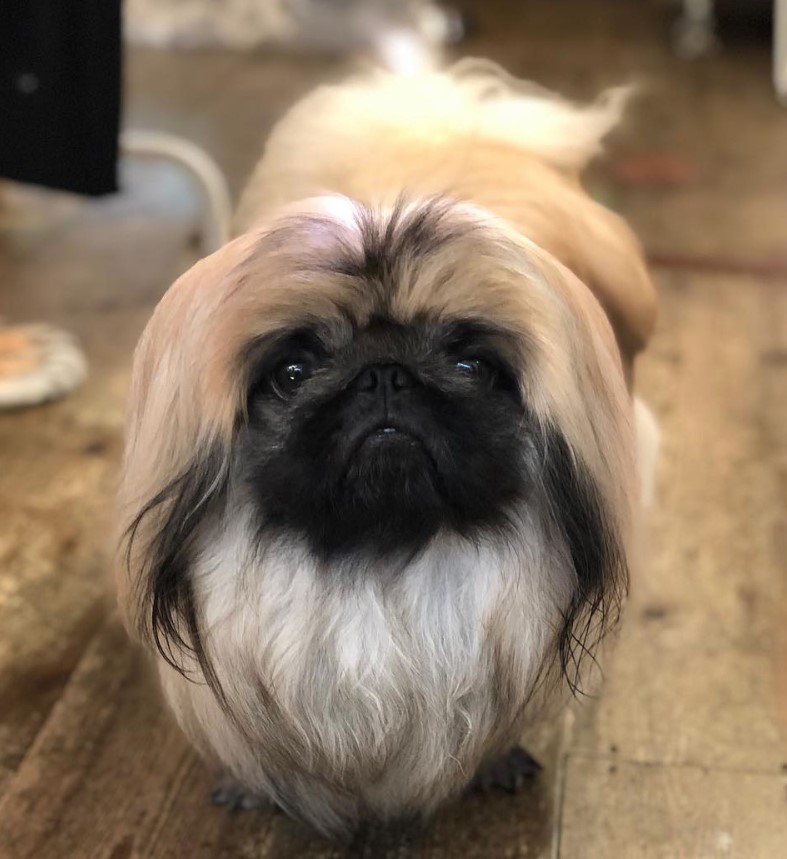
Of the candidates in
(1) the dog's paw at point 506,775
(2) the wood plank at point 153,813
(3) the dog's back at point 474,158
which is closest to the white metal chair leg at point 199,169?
(3) the dog's back at point 474,158

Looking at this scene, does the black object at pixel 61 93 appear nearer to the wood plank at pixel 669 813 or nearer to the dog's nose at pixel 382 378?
the dog's nose at pixel 382 378

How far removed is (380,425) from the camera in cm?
97

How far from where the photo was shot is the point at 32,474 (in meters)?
1.82

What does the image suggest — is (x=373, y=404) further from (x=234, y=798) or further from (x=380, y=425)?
(x=234, y=798)

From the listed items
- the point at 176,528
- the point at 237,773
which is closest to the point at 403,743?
the point at 237,773

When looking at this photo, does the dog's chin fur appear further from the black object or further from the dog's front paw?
the black object

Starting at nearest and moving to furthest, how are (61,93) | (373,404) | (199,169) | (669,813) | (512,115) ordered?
(373,404), (669,813), (512,115), (61,93), (199,169)

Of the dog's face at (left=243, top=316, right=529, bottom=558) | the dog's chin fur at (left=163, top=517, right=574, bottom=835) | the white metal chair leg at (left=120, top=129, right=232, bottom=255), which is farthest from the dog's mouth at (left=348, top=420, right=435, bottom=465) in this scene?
the white metal chair leg at (left=120, top=129, right=232, bottom=255)

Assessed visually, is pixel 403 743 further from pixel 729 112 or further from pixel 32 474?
pixel 729 112

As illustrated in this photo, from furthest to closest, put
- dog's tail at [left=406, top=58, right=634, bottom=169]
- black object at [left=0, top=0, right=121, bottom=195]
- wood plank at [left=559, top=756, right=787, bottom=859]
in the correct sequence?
1. black object at [left=0, top=0, right=121, bottom=195]
2. dog's tail at [left=406, top=58, right=634, bottom=169]
3. wood plank at [left=559, top=756, right=787, bottom=859]

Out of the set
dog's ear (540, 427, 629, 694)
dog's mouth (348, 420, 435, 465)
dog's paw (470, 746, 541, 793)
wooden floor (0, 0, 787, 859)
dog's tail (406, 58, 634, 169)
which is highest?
dog's mouth (348, 420, 435, 465)

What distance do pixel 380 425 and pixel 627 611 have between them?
66cm

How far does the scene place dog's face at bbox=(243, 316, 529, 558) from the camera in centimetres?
97

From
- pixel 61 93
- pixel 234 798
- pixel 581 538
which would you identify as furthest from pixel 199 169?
pixel 581 538
